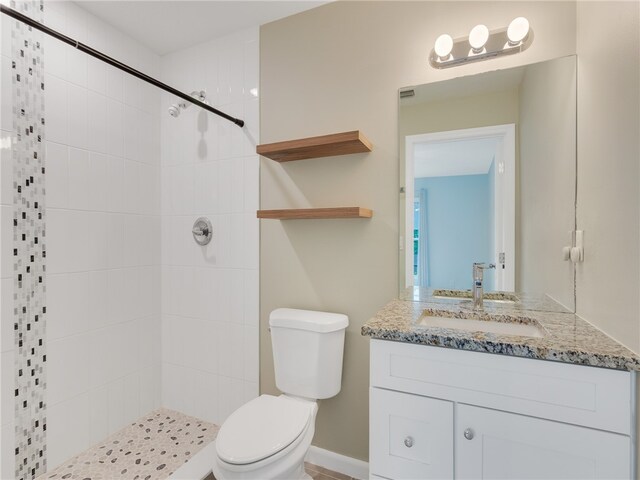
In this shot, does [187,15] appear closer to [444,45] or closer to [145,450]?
[444,45]

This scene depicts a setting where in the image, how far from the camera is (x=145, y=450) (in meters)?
1.91

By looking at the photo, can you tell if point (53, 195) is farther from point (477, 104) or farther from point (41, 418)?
point (477, 104)

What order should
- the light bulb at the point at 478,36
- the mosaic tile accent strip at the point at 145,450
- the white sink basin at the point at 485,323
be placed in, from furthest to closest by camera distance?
the mosaic tile accent strip at the point at 145,450
the light bulb at the point at 478,36
the white sink basin at the point at 485,323

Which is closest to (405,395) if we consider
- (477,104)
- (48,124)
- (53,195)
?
(477,104)

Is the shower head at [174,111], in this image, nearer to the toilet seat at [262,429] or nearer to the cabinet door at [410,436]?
the toilet seat at [262,429]

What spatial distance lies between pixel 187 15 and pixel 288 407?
2.12 meters

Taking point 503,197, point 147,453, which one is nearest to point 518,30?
point 503,197

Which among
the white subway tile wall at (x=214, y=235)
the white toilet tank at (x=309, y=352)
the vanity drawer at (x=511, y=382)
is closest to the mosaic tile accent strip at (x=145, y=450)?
the white subway tile wall at (x=214, y=235)

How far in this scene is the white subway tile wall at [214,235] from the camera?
A: 205 centimetres

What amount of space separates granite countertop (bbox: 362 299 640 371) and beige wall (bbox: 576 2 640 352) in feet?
0.17

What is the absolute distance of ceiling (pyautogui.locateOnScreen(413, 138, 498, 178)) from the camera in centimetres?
157

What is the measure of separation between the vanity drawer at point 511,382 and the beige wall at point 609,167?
0.55 feet

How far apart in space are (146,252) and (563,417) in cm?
225

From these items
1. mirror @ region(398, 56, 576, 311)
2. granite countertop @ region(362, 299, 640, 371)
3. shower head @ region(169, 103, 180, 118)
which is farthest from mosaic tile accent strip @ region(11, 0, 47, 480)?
mirror @ region(398, 56, 576, 311)
